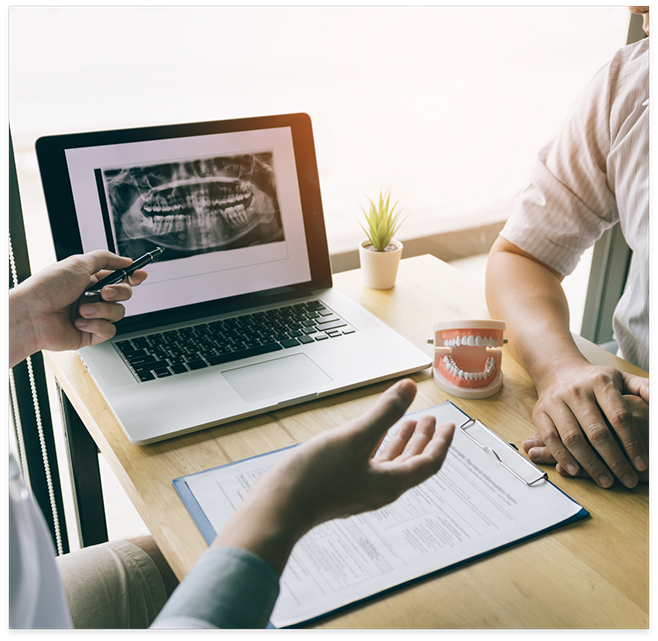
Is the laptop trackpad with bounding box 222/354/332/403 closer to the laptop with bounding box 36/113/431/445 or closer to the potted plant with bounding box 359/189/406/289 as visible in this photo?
the laptop with bounding box 36/113/431/445

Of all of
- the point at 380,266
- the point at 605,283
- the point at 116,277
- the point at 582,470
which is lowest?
the point at 605,283

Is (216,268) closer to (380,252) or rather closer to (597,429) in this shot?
(380,252)

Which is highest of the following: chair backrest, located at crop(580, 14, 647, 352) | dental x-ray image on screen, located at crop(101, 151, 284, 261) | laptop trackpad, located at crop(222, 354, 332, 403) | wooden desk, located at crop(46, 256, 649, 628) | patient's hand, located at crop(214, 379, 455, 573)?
A: dental x-ray image on screen, located at crop(101, 151, 284, 261)

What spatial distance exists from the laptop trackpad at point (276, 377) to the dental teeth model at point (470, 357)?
0.18 m

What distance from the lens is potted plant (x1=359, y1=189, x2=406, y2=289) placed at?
1.20 metres

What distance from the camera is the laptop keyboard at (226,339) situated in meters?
0.92

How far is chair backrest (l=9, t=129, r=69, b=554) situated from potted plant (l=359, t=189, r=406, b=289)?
2.26ft

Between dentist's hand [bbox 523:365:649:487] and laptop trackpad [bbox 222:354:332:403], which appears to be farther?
laptop trackpad [bbox 222:354:332:403]

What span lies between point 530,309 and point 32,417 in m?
1.06

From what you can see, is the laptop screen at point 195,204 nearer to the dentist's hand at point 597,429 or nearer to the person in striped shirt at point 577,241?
the person in striped shirt at point 577,241

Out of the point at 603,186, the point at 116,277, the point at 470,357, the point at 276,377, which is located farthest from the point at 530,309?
the point at 116,277

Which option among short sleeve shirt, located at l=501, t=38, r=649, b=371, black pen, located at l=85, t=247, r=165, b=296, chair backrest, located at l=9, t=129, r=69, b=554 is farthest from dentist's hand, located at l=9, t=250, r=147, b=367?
A: short sleeve shirt, located at l=501, t=38, r=649, b=371

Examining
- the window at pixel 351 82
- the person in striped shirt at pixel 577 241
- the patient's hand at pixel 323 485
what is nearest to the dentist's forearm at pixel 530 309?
the person in striped shirt at pixel 577 241

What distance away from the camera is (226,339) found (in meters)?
0.98
